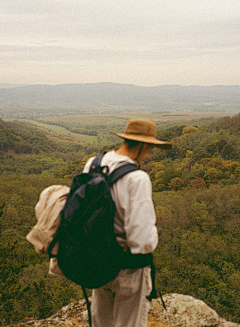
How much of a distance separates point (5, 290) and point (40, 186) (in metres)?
38.0

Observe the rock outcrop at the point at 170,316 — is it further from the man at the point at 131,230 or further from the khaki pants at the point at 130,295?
the khaki pants at the point at 130,295

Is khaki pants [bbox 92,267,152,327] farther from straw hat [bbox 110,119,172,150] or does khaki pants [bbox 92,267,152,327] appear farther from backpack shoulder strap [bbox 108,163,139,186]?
straw hat [bbox 110,119,172,150]

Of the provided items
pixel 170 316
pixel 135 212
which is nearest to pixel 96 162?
pixel 135 212

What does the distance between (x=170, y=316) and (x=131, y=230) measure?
13.6 ft

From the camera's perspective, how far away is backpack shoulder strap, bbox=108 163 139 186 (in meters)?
2.55

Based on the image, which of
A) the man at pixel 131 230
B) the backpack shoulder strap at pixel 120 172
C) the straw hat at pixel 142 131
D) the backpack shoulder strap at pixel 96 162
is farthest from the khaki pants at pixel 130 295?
the straw hat at pixel 142 131

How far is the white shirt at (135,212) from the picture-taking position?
2408mm

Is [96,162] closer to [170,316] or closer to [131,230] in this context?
[131,230]

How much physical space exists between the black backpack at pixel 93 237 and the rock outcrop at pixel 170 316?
3.27 meters

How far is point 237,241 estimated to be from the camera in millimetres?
25156

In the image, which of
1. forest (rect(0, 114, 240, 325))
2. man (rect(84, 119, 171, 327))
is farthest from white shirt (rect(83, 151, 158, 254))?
forest (rect(0, 114, 240, 325))

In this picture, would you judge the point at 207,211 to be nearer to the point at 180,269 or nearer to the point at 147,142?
the point at 180,269

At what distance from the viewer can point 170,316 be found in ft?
18.2

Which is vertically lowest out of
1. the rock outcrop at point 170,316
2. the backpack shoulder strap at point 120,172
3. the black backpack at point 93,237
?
the rock outcrop at point 170,316
